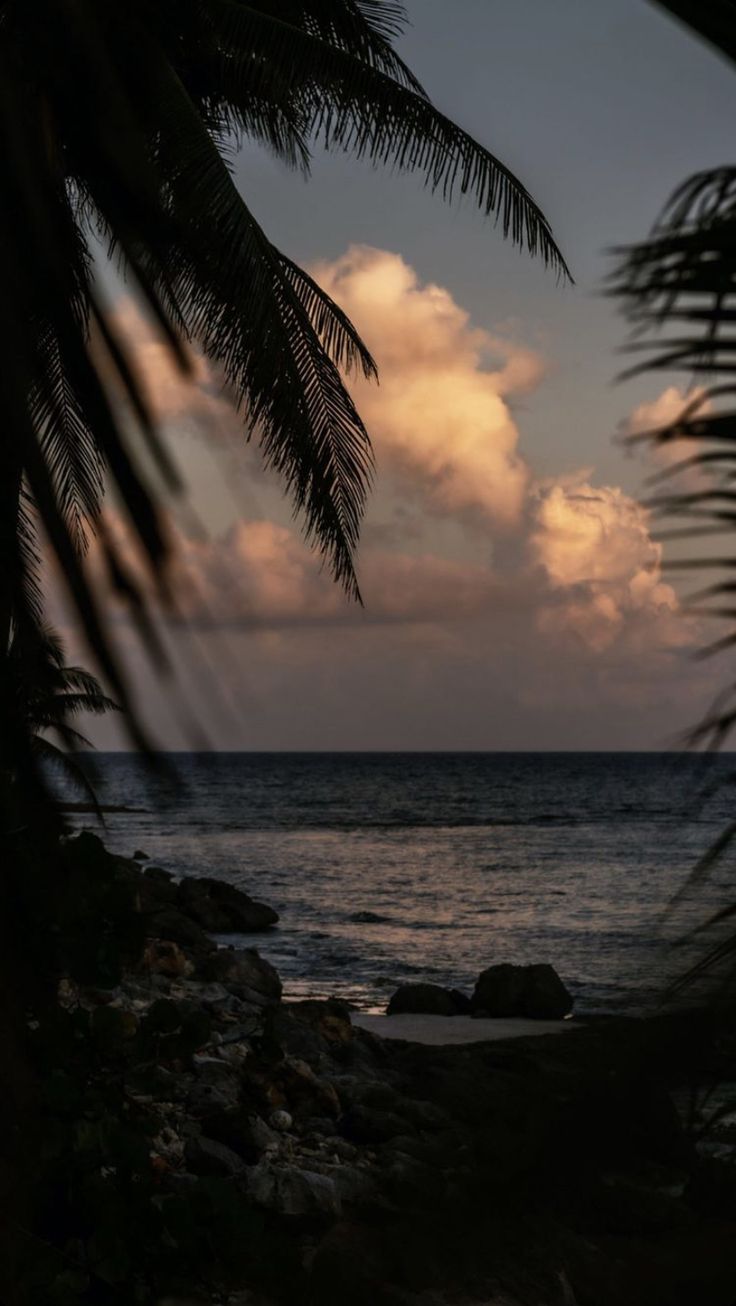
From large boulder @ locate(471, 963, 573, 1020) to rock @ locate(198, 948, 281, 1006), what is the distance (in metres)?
3.64

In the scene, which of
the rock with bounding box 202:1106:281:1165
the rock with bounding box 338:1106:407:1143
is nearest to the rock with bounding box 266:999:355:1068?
the rock with bounding box 338:1106:407:1143

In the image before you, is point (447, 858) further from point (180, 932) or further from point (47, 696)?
point (47, 696)

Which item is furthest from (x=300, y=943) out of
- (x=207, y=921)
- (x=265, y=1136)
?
(x=265, y=1136)

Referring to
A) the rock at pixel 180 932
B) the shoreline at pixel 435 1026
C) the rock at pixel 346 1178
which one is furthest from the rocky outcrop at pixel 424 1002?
the rock at pixel 346 1178

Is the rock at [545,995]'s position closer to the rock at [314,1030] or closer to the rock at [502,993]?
the rock at [502,993]

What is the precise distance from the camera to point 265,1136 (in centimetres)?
616

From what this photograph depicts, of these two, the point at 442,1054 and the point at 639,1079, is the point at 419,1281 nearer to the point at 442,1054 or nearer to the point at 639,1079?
the point at 639,1079

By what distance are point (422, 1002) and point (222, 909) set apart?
919 centimetres

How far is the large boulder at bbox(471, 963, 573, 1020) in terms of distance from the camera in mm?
15047

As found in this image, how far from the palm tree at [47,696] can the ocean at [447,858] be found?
1cm

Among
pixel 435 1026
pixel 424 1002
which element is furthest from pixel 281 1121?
pixel 424 1002

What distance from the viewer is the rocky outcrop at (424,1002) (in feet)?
52.2

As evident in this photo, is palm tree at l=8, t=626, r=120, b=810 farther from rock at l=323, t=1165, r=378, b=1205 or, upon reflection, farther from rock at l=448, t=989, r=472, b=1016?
rock at l=448, t=989, r=472, b=1016

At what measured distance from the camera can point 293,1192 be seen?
217 inches
